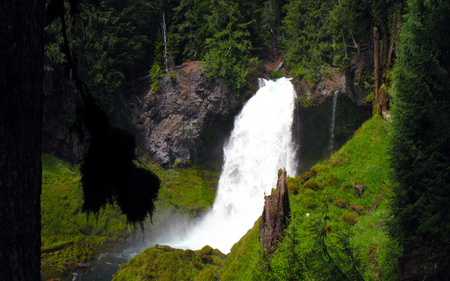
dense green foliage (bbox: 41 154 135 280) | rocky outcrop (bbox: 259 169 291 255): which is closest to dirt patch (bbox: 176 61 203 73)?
dense green foliage (bbox: 41 154 135 280)

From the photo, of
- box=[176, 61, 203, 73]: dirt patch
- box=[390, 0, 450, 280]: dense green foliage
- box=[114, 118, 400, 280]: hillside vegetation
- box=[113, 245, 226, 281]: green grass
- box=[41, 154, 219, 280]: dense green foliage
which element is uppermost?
box=[176, 61, 203, 73]: dirt patch

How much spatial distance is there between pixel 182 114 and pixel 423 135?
63.8 ft

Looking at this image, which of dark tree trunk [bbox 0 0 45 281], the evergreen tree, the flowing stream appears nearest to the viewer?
dark tree trunk [bbox 0 0 45 281]

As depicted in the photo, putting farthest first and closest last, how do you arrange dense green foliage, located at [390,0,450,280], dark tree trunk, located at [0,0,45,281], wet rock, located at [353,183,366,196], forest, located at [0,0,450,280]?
wet rock, located at [353,183,366,196] < dense green foliage, located at [390,0,450,280] < forest, located at [0,0,450,280] < dark tree trunk, located at [0,0,45,281]

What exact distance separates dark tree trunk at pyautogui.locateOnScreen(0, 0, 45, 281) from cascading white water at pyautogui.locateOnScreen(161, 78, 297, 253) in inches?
663

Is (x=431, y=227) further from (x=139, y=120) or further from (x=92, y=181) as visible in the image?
(x=139, y=120)

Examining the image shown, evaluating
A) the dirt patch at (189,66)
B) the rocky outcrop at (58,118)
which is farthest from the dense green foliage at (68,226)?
the dirt patch at (189,66)

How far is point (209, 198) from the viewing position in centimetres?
2236

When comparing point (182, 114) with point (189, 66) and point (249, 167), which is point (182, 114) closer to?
point (189, 66)

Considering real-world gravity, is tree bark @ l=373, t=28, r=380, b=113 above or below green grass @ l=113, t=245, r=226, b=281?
above

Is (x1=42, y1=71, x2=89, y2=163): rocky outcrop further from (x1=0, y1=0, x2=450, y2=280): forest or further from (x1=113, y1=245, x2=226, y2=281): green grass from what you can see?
(x1=113, y1=245, x2=226, y2=281): green grass

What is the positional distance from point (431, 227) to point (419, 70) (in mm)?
3152

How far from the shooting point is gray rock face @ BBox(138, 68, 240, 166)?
75.1ft

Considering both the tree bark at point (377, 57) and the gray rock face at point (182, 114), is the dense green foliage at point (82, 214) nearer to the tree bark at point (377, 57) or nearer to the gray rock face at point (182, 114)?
the gray rock face at point (182, 114)
